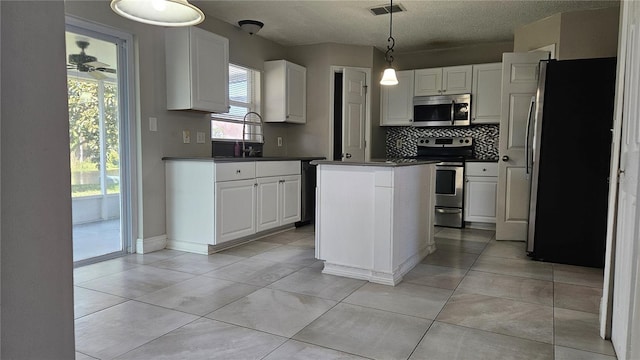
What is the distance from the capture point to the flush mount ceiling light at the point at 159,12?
2.00m

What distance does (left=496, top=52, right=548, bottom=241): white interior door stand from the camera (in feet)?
13.6

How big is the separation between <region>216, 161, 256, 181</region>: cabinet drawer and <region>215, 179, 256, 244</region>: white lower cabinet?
4 centimetres

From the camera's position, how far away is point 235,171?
12.3 feet

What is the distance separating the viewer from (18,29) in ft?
2.11

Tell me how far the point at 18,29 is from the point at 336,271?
105 inches

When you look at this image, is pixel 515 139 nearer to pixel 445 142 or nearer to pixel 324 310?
pixel 445 142

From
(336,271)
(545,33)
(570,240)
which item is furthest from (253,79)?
(570,240)

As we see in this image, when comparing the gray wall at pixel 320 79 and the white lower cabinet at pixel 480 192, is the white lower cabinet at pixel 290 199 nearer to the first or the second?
the gray wall at pixel 320 79

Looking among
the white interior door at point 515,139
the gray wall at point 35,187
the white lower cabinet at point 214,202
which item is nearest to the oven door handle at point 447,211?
the white interior door at point 515,139

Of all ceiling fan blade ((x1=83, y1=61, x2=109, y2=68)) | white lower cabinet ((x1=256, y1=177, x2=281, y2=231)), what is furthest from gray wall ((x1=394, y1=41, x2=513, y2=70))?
ceiling fan blade ((x1=83, y1=61, x2=109, y2=68))

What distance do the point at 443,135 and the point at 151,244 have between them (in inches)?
163

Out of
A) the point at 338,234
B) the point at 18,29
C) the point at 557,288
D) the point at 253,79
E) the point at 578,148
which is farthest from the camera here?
the point at 253,79

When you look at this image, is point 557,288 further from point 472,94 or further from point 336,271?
point 472,94

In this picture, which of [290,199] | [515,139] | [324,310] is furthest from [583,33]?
[324,310]
